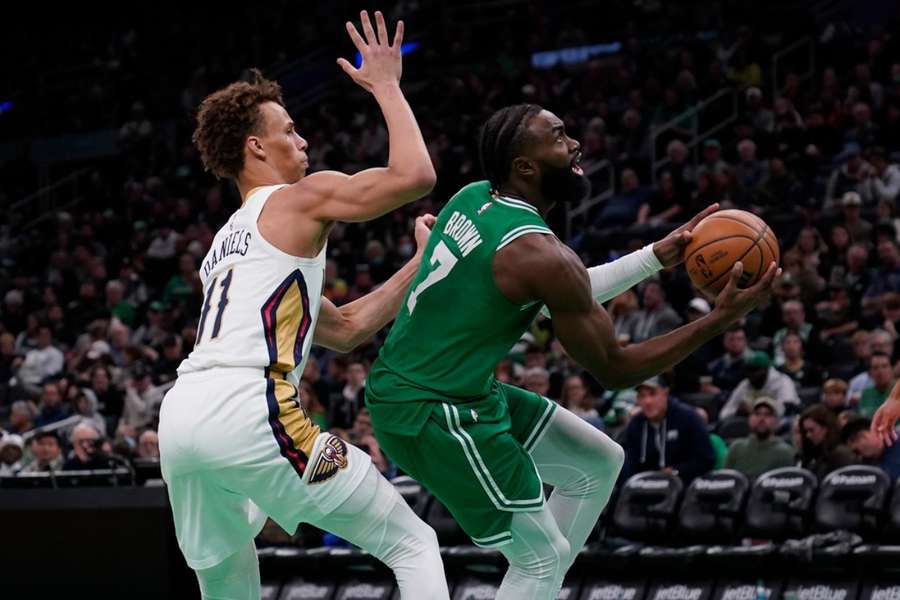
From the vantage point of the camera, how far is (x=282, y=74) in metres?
23.5

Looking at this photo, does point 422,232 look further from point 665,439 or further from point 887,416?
point 665,439

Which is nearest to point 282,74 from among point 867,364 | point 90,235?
point 90,235

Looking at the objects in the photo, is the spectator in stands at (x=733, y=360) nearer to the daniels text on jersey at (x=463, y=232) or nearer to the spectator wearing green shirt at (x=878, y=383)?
the spectator wearing green shirt at (x=878, y=383)

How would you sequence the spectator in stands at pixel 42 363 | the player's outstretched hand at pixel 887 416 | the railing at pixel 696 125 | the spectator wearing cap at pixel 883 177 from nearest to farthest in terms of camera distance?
1. the player's outstretched hand at pixel 887 416
2. the spectator wearing cap at pixel 883 177
3. the railing at pixel 696 125
4. the spectator in stands at pixel 42 363

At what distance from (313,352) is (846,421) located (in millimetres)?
7238

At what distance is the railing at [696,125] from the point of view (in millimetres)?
16609

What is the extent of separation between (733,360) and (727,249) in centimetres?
698

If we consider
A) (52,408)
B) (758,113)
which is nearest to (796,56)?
(758,113)

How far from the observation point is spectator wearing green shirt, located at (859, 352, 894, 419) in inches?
395

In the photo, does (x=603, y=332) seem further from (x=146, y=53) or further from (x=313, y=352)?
(x=146, y=53)

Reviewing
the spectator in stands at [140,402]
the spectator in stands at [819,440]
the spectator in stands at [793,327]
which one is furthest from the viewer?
the spectator in stands at [140,402]

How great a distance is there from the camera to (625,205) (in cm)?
1580

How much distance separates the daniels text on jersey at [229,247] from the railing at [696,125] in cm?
1211

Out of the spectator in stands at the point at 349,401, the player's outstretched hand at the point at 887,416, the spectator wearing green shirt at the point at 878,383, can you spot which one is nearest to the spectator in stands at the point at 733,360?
the spectator wearing green shirt at the point at 878,383
